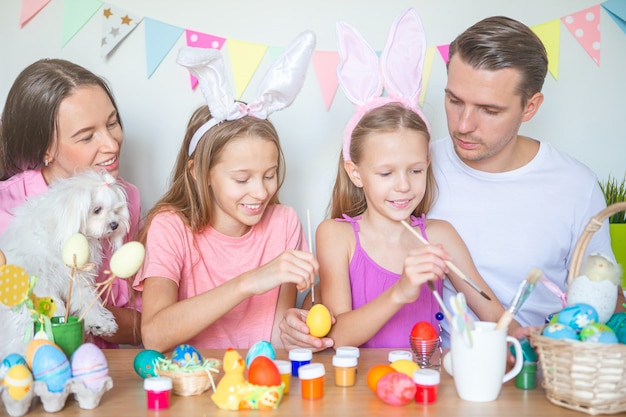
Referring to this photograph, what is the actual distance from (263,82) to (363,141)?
31 cm

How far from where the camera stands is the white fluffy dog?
1623 mm

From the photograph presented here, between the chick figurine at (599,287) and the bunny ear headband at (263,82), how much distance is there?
0.92 m

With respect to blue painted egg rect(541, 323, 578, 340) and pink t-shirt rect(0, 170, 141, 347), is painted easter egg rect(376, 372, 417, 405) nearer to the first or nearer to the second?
blue painted egg rect(541, 323, 578, 340)

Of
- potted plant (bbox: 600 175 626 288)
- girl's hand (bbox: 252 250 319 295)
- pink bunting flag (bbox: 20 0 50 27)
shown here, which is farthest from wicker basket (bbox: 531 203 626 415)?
pink bunting flag (bbox: 20 0 50 27)

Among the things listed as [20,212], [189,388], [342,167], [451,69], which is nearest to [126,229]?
[20,212]

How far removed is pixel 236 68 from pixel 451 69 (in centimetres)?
77

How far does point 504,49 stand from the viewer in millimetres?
1995

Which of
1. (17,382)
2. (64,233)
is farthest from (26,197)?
(17,382)

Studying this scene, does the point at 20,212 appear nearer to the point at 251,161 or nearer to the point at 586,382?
the point at 251,161

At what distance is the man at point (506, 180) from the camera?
2004 mm

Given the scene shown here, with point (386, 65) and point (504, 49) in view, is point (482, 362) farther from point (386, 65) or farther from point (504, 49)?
point (504, 49)

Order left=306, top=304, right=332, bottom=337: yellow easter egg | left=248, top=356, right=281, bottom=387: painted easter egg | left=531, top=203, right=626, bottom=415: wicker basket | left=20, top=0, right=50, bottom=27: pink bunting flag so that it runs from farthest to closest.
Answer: left=20, top=0, right=50, bottom=27: pink bunting flag
left=306, top=304, right=332, bottom=337: yellow easter egg
left=248, top=356, right=281, bottom=387: painted easter egg
left=531, top=203, right=626, bottom=415: wicker basket

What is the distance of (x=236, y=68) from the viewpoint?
95.9 inches

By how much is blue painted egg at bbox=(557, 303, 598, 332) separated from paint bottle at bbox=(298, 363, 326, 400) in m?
0.43
